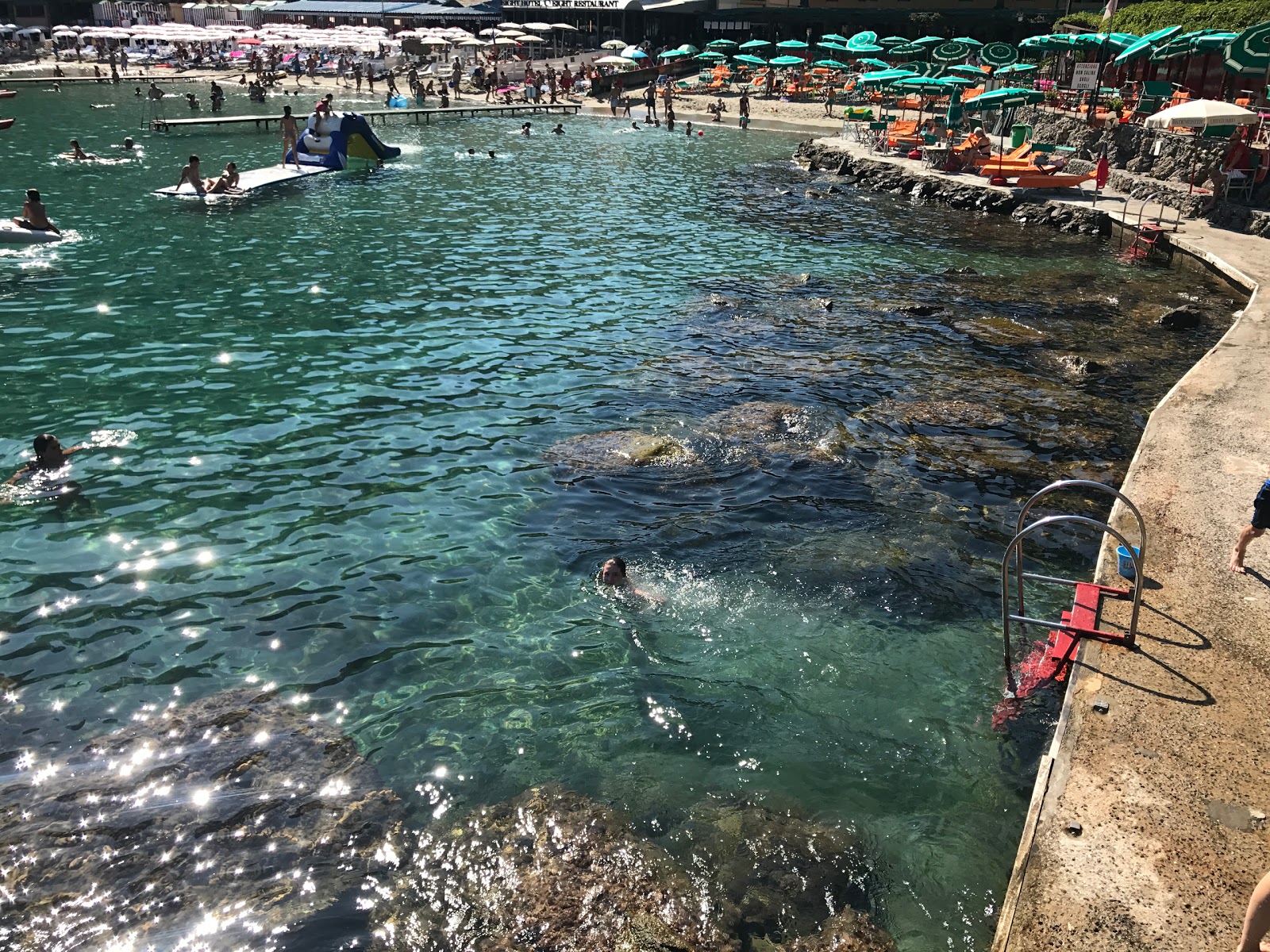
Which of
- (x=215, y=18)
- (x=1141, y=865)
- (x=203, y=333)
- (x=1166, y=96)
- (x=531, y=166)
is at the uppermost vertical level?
(x=215, y=18)

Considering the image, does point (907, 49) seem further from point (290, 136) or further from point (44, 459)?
point (44, 459)

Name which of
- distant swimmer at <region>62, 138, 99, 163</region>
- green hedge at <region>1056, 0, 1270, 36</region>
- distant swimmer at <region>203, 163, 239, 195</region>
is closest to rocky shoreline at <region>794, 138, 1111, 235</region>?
green hedge at <region>1056, 0, 1270, 36</region>

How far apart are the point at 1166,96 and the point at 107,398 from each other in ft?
107

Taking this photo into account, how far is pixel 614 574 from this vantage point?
8.27 metres

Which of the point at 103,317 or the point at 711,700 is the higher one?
the point at 103,317

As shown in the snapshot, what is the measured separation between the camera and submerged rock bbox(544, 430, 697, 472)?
1073 centimetres

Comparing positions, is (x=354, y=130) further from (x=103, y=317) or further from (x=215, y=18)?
(x=215, y=18)

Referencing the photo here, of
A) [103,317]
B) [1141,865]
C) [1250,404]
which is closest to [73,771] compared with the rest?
[1141,865]

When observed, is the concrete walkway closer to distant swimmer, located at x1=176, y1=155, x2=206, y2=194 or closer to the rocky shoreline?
the rocky shoreline

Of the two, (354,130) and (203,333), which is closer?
(203,333)

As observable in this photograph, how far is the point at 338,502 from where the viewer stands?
9625mm

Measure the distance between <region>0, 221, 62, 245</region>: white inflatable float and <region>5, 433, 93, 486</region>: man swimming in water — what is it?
12426 millimetres

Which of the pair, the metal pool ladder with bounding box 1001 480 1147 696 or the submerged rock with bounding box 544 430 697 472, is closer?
the metal pool ladder with bounding box 1001 480 1147 696

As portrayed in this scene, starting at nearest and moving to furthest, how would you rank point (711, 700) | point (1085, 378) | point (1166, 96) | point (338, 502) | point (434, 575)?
point (711, 700) → point (434, 575) → point (338, 502) → point (1085, 378) → point (1166, 96)
